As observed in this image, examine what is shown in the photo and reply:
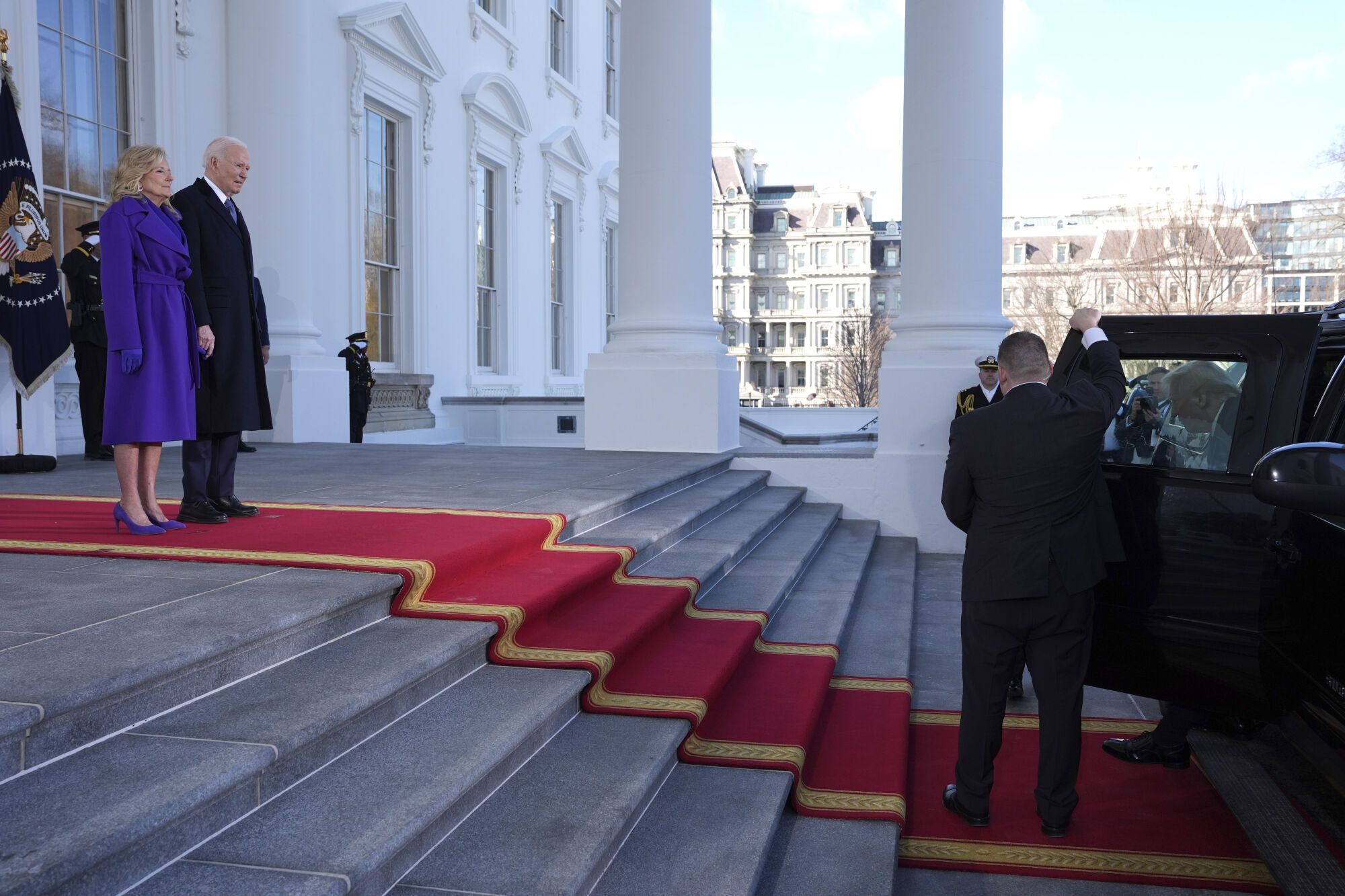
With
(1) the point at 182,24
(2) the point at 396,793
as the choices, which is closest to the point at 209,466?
(2) the point at 396,793

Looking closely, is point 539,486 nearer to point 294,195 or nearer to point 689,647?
point 689,647

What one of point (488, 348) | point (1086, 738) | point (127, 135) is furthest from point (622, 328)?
point (488, 348)

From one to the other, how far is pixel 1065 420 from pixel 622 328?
262 inches

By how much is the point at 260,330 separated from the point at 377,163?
947cm

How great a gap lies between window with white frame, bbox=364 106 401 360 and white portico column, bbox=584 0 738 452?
18.8 ft

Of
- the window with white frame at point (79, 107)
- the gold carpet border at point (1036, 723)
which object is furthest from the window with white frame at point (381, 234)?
the gold carpet border at point (1036, 723)

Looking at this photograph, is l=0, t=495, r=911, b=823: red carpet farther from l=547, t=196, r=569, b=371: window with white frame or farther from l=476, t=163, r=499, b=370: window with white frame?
l=547, t=196, r=569, b=371: window with white frame

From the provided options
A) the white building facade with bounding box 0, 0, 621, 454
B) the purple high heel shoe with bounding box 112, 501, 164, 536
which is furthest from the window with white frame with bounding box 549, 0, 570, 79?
the purple high heel shoe with bounding box 112, 501, 164, 536

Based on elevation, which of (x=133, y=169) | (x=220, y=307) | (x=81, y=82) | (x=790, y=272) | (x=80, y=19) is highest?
(x=790, y=272)

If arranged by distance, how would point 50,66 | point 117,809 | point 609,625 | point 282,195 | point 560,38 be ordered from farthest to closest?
1. point 560,38
2. point 282,195
3. point 50,66
4. point 609,625
5. point 117,809

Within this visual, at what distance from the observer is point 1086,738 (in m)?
4.94

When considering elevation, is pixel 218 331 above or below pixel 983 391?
above

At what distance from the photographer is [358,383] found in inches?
500

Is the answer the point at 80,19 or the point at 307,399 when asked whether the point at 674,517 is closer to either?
the point at 307,399
